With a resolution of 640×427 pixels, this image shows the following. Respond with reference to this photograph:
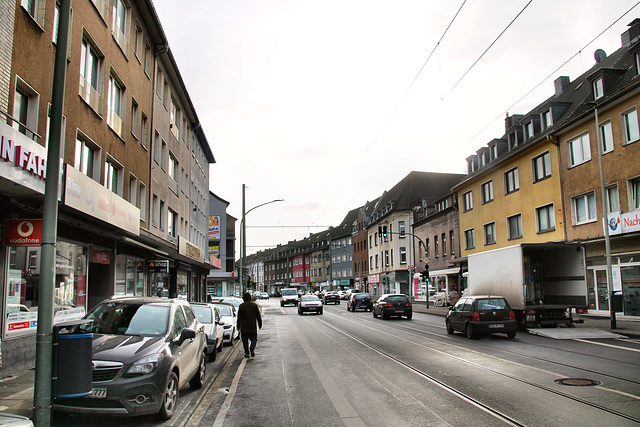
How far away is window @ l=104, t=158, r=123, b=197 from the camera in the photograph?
17.7 meters

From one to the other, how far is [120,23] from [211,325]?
41.8 feet

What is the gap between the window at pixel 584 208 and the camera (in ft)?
79.0

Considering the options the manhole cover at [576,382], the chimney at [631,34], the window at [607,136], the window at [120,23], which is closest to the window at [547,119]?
the chimney at [631,34]

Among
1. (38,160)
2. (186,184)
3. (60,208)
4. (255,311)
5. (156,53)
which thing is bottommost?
(255,311)

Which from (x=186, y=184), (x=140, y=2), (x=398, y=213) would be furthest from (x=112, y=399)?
(x=398, y=213)

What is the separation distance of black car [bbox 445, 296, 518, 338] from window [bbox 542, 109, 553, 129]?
51.0 feet

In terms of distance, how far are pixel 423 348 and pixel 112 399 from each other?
Result: 10.0 meters

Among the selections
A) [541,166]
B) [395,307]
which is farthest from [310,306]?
[541,166]

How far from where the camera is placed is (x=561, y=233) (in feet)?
87.1

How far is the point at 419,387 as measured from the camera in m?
8.59

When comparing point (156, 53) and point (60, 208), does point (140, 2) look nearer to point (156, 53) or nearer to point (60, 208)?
point (156, 53)

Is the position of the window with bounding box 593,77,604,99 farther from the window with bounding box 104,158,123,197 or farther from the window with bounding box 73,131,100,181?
the window with bounding box 73,131,100,181

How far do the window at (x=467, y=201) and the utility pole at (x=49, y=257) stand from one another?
120ft

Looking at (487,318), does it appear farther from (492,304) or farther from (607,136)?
(607,136)
